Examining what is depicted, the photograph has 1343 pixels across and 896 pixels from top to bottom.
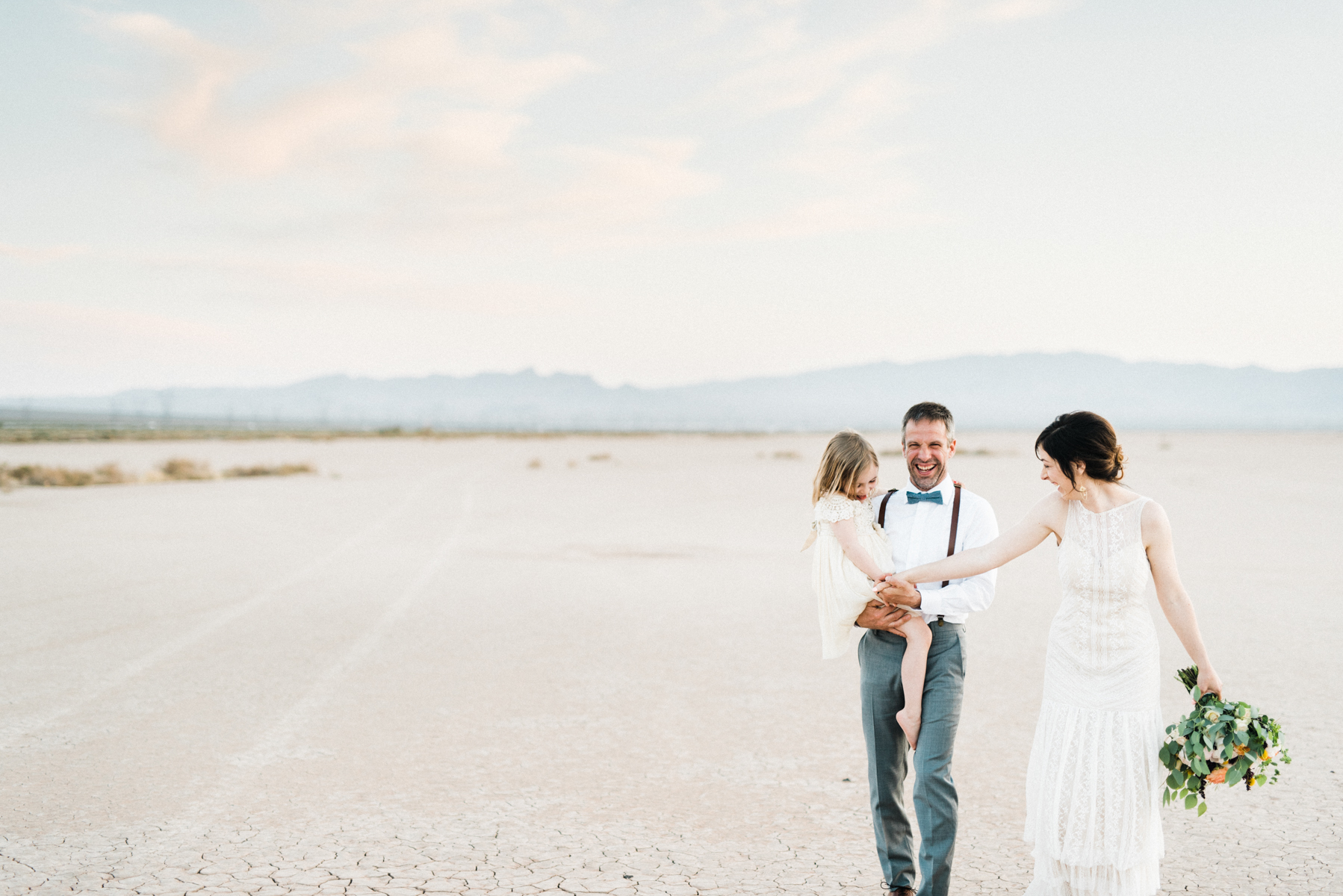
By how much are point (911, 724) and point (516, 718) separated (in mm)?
3460

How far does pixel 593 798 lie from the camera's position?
5.19 meters

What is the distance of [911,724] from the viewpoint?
12.8 feet

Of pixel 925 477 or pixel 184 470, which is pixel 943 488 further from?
pixel 184 470

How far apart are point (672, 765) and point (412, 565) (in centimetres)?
864

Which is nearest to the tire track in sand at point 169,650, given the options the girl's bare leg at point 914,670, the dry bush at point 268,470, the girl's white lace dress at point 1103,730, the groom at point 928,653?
the groom at point 928,653

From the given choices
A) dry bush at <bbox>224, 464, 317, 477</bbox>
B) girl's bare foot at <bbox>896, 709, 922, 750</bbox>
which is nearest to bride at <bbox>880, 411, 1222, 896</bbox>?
girl's bare foot at <bbox>896, 709, 922, 750</bbox>

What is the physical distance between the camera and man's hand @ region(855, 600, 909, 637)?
12.8 ft

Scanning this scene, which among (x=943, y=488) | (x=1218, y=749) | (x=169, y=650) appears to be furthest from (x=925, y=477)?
(x=169, y=650)

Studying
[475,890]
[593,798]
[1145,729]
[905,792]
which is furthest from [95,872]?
[1145,729]

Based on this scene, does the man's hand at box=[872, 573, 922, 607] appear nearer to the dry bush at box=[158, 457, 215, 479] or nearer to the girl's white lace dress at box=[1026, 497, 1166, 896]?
the girl's white lace dress at box=[1026, 497, 1166, 896]

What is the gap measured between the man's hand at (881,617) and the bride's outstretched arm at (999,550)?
0.14 metres

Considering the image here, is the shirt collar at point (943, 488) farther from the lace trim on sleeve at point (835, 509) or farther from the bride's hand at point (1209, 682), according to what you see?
the bride's hand at point (1209, 682)

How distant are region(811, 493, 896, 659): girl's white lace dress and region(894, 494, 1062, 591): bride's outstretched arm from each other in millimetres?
159

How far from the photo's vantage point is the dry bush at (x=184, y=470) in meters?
30.8
